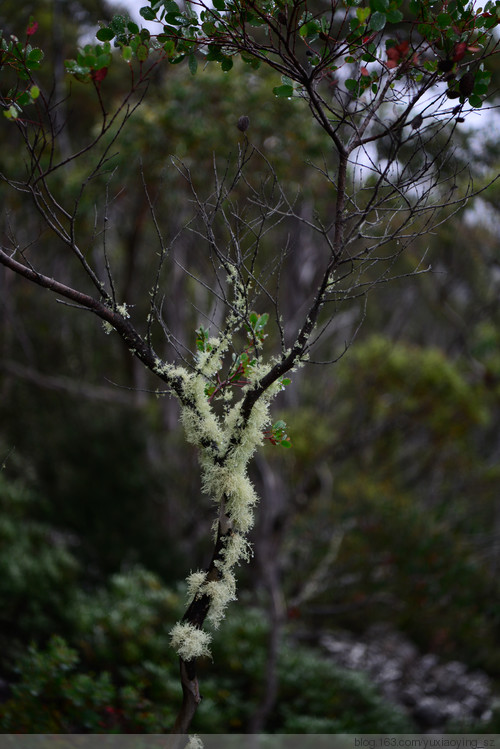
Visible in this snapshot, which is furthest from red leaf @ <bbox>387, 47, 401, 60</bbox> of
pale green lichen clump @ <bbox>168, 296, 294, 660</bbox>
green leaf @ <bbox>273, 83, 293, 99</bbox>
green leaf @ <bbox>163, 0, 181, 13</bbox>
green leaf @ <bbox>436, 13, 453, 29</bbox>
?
pale green lichen clump @ <bbox>168, 296, 294, 660</bbox>

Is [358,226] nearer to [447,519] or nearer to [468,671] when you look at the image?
[447,519]

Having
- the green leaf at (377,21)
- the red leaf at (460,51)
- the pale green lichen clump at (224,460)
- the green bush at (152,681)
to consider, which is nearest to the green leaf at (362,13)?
the green leaf at (377,21)

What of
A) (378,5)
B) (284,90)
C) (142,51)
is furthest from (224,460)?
(378,5)

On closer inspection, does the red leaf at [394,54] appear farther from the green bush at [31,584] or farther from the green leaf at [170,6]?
the green bush at [31,584]

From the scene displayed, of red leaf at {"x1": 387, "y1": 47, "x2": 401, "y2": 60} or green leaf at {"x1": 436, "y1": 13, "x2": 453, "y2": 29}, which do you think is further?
red leaf at {"x1": 387, "y1": 47, "x2": 401, "y2": 60}

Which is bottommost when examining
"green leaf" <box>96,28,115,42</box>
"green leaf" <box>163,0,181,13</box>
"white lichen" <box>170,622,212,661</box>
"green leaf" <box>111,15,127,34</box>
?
"white lichen" <box>170,622,212,661</box>

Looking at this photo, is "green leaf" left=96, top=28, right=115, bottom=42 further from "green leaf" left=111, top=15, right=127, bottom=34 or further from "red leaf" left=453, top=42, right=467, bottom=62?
"red leaf" left=453, top=42, right=467, bottom=62

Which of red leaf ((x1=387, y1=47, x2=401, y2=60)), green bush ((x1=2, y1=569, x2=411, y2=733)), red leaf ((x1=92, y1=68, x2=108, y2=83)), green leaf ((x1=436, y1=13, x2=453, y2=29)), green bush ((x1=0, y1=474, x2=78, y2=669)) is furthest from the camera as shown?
green bush ((x1=0, y1=474, x2=78, y2=669))

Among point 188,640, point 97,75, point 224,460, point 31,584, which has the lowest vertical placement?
point 188,640

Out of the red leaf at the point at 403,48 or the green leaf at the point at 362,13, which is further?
the red leaf at the point at 403,48

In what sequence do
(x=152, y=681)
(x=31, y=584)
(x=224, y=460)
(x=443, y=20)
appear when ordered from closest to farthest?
(x=443, y=20) < (x=224, y=460) < (x=152, y=681) < (x=31, y=584)

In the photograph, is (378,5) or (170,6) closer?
(378,5)

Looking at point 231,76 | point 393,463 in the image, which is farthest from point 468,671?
point 231,76

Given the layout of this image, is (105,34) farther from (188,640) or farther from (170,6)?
(188,640)
